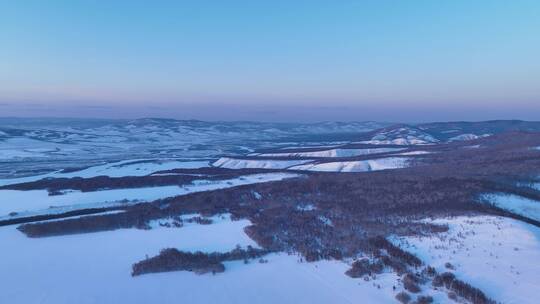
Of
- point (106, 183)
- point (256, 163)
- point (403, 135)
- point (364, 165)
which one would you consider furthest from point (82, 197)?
point (403, 135)

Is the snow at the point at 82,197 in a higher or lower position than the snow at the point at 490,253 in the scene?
lower

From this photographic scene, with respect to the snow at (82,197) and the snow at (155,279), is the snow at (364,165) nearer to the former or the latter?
the snow at (82,197)

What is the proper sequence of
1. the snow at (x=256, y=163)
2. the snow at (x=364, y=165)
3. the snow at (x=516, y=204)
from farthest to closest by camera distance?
1. the snow at (x=256, y=163)
2. the snow at (x=364, y=165)
3. the snow at (x=516, y=204)

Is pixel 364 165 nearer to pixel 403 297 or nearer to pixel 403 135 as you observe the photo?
pixel 403 297

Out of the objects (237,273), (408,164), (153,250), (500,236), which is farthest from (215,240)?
(408,164)

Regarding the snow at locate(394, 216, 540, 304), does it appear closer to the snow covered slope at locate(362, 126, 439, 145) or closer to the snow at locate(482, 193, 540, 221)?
the snow at locate(482, 193, 540, 221)

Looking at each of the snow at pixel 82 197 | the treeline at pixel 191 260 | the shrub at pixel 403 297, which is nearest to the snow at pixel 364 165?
the snow at pixel 82 197
